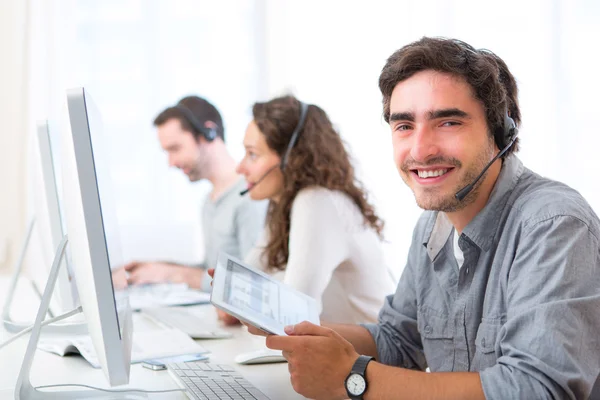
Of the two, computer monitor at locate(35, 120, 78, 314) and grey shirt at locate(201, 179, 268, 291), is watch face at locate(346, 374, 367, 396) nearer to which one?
computer monitor at locate(35, 120, 78, 314)

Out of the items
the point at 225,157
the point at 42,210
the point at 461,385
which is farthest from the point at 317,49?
the point at 461,385

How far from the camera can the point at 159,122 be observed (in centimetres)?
309

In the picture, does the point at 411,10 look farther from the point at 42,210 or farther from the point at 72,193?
the point at 72,193

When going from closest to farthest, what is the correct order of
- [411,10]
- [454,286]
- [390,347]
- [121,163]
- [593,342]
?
[593,342]
[454,286]
[390,347]
[411,10]
[121,163]

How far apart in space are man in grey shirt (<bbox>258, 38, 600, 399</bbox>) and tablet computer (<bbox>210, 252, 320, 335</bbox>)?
7cm

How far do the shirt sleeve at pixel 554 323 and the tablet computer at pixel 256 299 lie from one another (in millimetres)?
339

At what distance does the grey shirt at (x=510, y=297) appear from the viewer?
38.1 inches

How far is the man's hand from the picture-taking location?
1068 millimetres

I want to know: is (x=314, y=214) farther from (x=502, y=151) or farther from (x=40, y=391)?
(x=40, y=391)

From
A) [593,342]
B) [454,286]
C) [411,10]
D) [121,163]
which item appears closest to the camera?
[593,342]

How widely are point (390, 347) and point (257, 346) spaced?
0.27m

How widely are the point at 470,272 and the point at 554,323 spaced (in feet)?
0.93

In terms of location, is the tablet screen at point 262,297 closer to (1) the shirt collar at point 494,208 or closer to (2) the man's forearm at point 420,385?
(2) the man's forearm at point 420,385

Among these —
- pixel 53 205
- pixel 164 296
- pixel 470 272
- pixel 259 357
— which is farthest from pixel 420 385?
pixel 164 296
